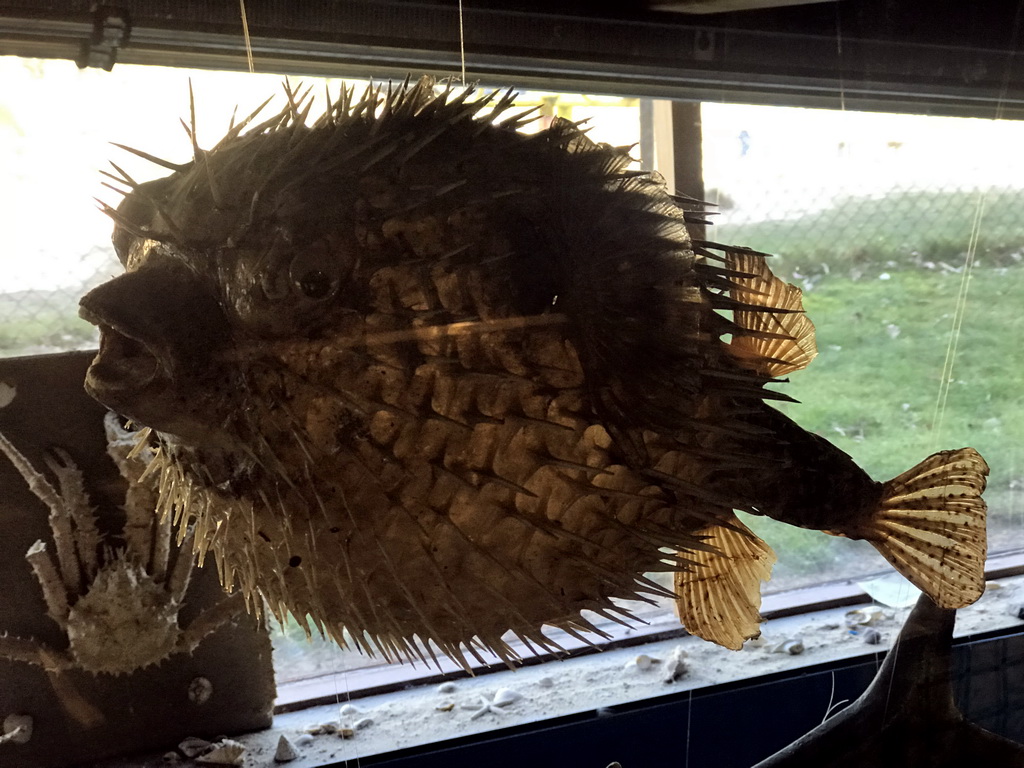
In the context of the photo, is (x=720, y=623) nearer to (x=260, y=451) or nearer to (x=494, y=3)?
(x=260, y=451)

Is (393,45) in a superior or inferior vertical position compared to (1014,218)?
superior

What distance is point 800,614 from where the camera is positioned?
1.40m

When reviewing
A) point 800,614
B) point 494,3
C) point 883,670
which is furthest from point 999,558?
point 494,3

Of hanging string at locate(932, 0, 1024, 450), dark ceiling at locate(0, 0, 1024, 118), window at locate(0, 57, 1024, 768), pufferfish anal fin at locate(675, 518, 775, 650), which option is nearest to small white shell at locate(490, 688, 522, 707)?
window at locate(0, 57, 1024, 768)

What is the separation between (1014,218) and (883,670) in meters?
0.84

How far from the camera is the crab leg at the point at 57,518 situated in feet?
4.12

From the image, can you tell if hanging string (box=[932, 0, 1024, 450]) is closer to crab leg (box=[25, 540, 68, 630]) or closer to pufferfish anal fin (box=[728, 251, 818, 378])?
pufferfish anal fin (box=[728, 251, 818, 378])

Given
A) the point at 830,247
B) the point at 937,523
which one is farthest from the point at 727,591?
the point at 830,247

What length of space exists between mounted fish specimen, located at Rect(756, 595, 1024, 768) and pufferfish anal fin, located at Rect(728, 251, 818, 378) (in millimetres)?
467

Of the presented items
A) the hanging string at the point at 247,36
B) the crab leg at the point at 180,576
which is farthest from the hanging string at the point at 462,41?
the crab leg at the point at 180,576

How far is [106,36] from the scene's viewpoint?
36.4 inches

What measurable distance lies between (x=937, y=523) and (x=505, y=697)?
2.84 feet

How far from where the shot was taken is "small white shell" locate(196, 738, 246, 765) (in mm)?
1377

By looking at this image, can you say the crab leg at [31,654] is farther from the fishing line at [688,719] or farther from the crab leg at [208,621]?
the fishing line at [688,719]
